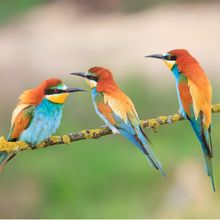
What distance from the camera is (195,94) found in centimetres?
217

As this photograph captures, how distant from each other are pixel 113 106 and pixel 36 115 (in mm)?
225

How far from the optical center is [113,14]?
7875mm

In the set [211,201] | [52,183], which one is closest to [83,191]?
Result: [52,183]

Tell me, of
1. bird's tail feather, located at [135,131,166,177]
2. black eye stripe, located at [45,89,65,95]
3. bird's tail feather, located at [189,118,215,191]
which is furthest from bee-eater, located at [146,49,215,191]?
black eye stripe, located at [45,89,65,95]

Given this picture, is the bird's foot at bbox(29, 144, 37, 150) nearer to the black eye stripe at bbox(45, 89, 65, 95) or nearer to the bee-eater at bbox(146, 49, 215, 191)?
the black eye stripe at bbox(45, 89, 65, 95)

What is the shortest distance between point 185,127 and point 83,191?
0.64m

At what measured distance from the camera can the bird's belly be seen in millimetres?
2303

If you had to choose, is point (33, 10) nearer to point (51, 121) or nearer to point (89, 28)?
point (89, 28)

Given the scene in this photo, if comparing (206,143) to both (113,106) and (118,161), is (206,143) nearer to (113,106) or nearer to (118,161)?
(113,106)

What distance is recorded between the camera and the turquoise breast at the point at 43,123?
2.30 metres

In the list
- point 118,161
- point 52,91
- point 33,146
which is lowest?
point 118,161

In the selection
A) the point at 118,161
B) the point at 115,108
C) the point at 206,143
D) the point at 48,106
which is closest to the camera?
the point at 206,143

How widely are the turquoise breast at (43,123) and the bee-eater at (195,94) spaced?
10.9 inches

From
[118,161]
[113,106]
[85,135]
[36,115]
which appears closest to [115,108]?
[113,106]
